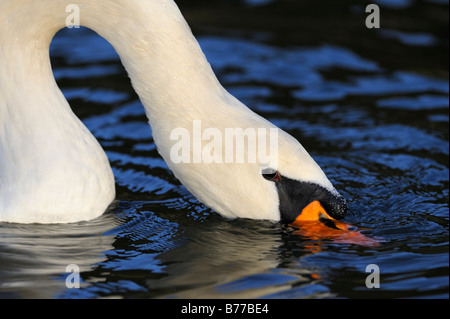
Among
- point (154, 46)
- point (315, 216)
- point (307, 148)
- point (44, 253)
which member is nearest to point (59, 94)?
point (154, 46)

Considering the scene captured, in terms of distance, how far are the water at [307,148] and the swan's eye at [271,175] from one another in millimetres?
379

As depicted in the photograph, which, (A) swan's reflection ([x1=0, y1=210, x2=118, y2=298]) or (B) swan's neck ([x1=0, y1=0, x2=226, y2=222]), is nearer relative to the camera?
(A) swan's reflection ([x1=0, y1=210, x2=118, y2=298])

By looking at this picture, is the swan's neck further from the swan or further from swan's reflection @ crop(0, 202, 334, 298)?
swan's reflection @ crop(0, 202, 334, 298)

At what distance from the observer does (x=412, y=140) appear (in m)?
8.39

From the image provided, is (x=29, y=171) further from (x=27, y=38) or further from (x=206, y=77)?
(x=206, y=77)

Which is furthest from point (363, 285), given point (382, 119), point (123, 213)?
point (382, 119)

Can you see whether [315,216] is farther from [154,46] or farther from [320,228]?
[154,46]

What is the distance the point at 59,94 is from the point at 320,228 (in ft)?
7.19

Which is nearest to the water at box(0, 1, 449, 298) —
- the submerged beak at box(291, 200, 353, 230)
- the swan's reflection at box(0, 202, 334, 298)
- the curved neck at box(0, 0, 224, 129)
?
the swan's reflection at box(0, 202, 334, 298)

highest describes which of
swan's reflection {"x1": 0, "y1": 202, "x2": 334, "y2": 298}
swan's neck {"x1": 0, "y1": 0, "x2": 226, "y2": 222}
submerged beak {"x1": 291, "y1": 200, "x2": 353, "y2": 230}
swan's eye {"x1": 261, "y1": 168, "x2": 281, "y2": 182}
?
swan's neck {"x1": 0, "y1": 0, "x2": 226, "y2": 222}

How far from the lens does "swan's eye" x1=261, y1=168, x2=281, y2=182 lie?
5.68m

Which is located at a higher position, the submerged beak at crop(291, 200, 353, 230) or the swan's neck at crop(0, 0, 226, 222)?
the swan's neck at crop(0, 0, 226, 222)
